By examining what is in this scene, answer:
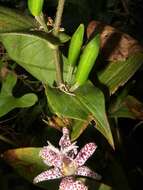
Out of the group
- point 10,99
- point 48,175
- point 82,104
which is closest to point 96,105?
point 82,104

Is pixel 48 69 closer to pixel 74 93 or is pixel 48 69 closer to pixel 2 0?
pixel 74 93

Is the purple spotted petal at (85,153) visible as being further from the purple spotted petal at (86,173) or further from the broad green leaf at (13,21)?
the broad green leaf at (13,21)

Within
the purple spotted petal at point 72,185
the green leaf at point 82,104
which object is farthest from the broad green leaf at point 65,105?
the purple spotted petal at point 72,185

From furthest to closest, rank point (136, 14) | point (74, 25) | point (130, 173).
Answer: point (136, 14)
point (74, 25)
point (130, 173)

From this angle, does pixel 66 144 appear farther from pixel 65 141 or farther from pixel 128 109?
pixel 128 109

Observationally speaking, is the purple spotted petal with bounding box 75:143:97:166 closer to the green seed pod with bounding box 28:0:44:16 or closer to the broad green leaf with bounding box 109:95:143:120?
the broad green leaf with bounding box 109:95:143:120

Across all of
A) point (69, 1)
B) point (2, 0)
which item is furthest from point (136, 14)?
point (2, 0)
